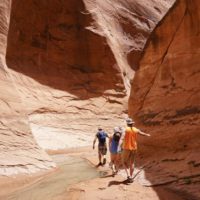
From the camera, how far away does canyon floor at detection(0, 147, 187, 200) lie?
26.0 ft

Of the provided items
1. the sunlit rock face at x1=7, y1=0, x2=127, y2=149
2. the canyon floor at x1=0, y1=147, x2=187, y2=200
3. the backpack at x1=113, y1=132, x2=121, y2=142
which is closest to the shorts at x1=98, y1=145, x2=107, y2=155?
the canyon floor at x1=0, y1=147, x2=187, y2=200

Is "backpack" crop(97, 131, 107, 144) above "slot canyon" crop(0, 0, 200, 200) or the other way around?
the other way around

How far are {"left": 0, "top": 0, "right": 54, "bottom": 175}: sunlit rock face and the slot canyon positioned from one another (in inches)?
1.5

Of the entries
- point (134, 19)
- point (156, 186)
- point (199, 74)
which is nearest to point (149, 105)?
point (199, 74)

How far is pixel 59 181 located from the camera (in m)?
10.4

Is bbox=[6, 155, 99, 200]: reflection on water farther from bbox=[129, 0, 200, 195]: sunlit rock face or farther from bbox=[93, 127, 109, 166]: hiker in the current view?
bbox=[129, 0, 200, 195]: sunlit rock face

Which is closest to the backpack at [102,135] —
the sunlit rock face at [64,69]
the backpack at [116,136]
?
the backpack at [116,136]

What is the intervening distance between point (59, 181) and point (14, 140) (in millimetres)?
2405

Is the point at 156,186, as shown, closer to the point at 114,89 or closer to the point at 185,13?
the point at 185,13

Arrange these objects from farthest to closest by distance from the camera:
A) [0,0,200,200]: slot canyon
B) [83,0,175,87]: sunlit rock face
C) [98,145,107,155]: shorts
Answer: [83,0,175,87]: sunlit rock face
[98,145,107,155]: shorts
[0,0,200,200]: slot canyon

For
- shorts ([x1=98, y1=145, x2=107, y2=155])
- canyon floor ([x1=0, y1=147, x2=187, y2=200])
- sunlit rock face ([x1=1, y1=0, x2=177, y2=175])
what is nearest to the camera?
canyon floor ([x1=0, y1=147, x2=187, y2=200])

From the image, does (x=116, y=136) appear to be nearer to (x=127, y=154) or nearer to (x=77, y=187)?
(x=127, y=154)

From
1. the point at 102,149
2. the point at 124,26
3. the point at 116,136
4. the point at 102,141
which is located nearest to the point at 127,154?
the point at 116,136

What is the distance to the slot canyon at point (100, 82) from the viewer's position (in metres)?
9.98
